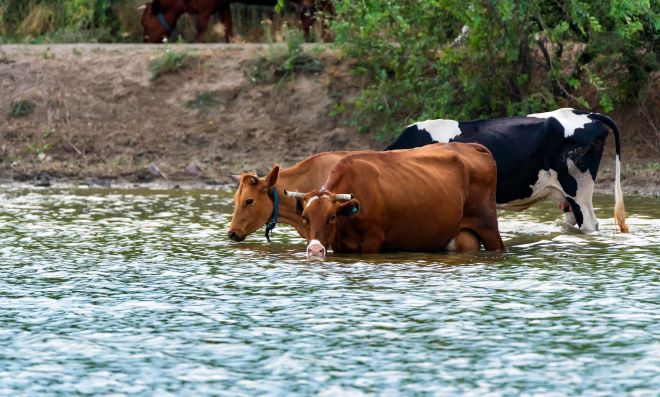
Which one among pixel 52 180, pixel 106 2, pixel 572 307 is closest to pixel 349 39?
pixel 52 180

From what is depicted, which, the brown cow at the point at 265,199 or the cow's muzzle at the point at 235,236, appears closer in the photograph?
the brown cow at the point at 265,199

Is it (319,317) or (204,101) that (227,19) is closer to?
(204,101)

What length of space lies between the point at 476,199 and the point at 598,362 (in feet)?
15.5

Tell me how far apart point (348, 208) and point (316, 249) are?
45 centimetres

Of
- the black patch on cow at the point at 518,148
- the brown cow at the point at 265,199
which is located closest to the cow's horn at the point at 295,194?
the brown cow at the point at 265,199

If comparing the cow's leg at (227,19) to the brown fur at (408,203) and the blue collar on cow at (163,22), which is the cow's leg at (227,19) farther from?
the brown fur at (408,203)

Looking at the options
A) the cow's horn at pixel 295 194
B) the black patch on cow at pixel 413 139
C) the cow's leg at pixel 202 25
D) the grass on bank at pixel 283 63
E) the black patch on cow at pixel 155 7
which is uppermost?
the black patch on cow at pixel 155 7

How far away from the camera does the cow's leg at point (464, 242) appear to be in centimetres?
1279

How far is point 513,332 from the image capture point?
8.97 meters

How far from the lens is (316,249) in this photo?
11781mm

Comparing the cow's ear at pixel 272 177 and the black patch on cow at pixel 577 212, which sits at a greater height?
the cow's ear at pixel 272 177

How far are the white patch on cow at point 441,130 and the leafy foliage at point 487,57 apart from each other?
156 inches

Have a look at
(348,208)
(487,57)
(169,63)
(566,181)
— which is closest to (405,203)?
(348,208)

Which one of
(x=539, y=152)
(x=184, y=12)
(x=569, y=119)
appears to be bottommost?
(x=539, y=152)
